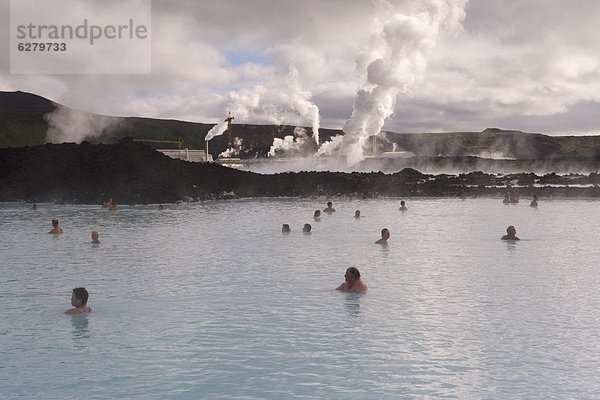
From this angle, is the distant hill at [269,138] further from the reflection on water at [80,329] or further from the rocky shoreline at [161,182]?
the reflection on water at [80,329]

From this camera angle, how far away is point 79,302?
12.1 metres

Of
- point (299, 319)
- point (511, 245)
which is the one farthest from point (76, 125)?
point (299, 319)

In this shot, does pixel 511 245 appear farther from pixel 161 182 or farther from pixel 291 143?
pixel 291 143

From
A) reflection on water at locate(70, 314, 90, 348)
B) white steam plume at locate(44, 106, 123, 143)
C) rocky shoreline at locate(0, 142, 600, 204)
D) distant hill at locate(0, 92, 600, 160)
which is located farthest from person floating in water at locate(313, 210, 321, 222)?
white steam plume at locate(44, 106, 123, 143)

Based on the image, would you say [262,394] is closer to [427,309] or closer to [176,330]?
[176,330]

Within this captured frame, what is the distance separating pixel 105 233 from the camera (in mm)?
27125

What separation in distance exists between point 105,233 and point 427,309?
1810 cm

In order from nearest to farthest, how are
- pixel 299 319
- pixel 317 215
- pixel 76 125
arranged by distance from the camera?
pixel 299 319, pixel 317 215, pixel 76 125

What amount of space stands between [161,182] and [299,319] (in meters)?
38.8

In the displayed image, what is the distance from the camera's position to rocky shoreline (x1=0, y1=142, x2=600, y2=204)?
48.6 meters

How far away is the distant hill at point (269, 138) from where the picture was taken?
15038 cm

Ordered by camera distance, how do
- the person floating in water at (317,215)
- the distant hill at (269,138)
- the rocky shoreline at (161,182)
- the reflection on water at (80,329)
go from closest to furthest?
the reflection on water at (80,329), the person floating in water at (317,215), the rocky shoreline at (161,182), the distant hill at (269,138)

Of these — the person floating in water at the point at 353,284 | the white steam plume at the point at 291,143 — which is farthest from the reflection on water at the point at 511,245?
the white steam plume at the point at 291,143

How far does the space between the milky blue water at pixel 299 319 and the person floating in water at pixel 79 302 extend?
317mm
